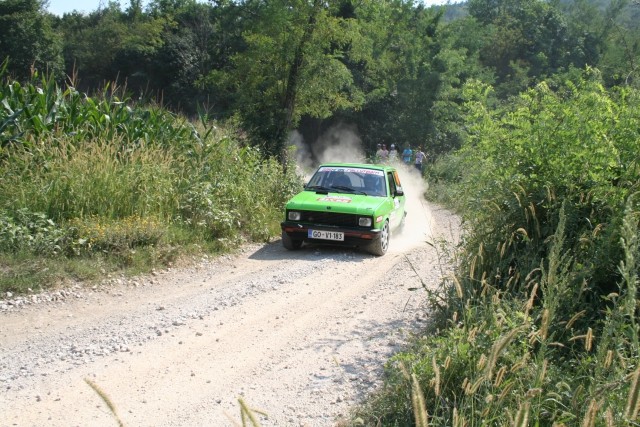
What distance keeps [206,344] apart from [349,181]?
21.5ft

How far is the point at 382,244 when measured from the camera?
1066 centimetres

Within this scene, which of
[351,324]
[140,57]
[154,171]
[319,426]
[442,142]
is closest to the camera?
[319,426]

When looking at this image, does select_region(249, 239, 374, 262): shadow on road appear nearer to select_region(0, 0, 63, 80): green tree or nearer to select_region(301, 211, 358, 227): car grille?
select_region(301, 211, 358, 227): car grille

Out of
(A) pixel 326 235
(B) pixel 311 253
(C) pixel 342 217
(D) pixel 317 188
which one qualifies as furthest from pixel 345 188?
(B) pixel 311 253

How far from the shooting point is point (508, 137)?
6105 millimetres

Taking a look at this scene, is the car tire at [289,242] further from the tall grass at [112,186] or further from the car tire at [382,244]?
the car tire at [382,244]

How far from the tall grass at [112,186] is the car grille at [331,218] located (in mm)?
1409

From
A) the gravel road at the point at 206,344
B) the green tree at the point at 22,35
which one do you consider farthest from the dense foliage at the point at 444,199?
the green tree at the point at 22,35

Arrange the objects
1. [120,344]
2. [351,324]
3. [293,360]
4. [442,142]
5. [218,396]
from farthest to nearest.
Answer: [442,142], [351,324], [120,344], [293,360], [218,396]

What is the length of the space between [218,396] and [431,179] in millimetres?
21232

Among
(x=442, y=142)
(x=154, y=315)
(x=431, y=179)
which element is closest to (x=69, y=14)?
(x=442, y=142)

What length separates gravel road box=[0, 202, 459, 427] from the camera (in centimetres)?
448

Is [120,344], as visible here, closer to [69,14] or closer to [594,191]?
[594,191]

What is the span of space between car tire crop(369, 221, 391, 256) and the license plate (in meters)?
0.58
